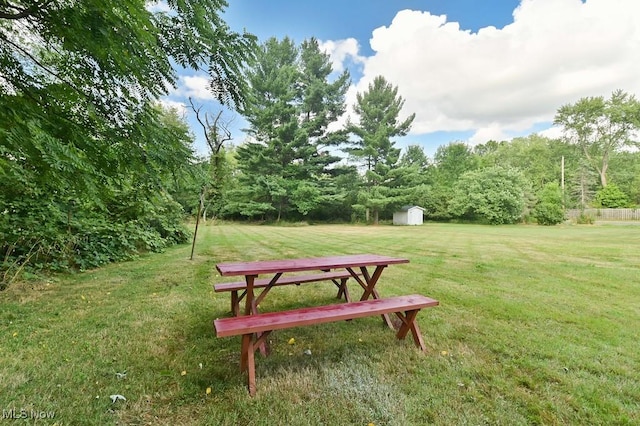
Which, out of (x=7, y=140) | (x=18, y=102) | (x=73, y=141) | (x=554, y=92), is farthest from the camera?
(x=554, y=92)

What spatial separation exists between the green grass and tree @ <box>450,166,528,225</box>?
81.7 ft

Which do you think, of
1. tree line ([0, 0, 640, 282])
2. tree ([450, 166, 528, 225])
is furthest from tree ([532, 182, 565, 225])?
tree ([450, 166, 528, 225])

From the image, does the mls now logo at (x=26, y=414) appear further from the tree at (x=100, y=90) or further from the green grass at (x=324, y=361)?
the tree at (x=100, y=90)

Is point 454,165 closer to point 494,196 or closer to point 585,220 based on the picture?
point 494,196

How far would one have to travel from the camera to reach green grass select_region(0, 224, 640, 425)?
1827mm

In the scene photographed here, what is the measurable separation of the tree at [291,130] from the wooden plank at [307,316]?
2219cm

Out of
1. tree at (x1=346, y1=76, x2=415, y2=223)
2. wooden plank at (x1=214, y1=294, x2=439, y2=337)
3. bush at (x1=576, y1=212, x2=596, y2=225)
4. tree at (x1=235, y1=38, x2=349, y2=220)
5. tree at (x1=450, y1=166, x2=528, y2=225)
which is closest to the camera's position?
wooden plank at (x1=214, y1=294, x2=439, y2=337)

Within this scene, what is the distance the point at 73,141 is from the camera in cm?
226

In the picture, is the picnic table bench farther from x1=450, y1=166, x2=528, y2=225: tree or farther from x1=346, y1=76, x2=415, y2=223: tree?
x1=450, y1=166, x2=528, y2=225: tree

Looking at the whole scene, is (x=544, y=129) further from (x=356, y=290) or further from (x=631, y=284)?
(x=356, y=290)

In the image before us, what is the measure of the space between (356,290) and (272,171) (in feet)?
73.4

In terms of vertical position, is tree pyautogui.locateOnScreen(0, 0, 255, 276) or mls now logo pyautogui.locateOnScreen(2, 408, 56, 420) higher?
tree pyautogui.locateOnScreen(0, 0, 255, 276)

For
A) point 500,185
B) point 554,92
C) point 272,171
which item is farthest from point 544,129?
point 272,171

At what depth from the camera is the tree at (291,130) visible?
24656mm
